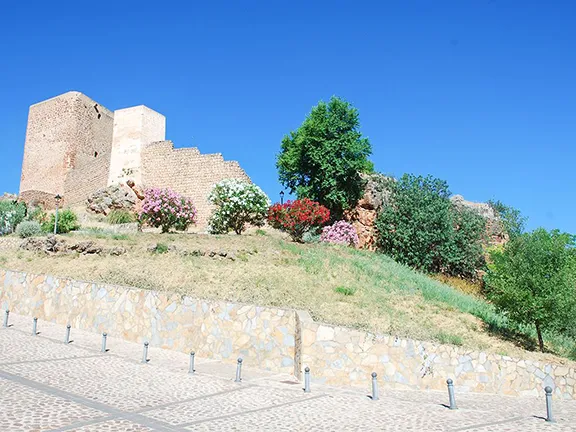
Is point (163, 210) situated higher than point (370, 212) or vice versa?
point (370, 212)

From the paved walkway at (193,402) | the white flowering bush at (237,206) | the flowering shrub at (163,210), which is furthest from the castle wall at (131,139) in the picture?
the paved walkway at (193,402)

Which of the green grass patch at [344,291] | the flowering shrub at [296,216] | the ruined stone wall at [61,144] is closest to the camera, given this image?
the green grass patch at [344,291]

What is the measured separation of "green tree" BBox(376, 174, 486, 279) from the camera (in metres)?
24.2

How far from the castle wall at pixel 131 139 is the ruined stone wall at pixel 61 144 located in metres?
5.27

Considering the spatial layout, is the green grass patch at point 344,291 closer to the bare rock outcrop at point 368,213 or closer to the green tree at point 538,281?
the green tree at point 538,281

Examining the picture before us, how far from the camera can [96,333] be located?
1213 cm

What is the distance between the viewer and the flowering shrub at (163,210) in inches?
847

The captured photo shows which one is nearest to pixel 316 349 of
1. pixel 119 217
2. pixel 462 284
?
pixel 462 284

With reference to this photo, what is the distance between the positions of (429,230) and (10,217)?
21224mm

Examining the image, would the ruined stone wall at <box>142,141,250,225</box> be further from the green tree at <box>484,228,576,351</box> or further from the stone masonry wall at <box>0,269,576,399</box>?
the green tree at <box>484,228,576,351</box>

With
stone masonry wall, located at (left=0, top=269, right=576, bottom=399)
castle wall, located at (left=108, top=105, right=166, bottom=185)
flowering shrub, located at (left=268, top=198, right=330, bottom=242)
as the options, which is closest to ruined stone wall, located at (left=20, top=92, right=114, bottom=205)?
castle wall, located at (left=108, top=105, right=166, bottom=185)

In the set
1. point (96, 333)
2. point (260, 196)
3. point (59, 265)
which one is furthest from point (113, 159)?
point (96, 333)

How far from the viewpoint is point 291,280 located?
14.0 metres

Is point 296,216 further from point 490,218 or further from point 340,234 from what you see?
point 490,218
